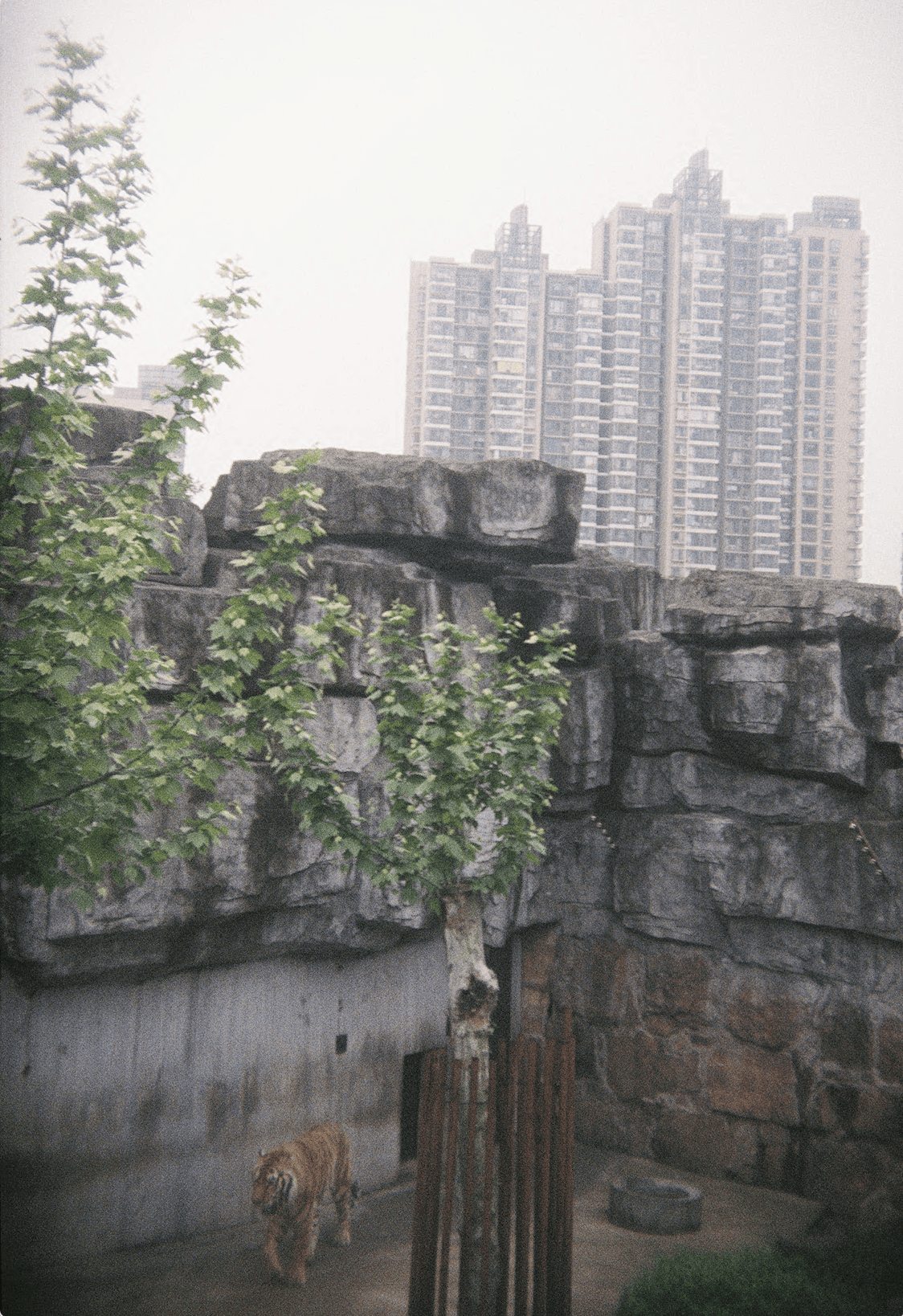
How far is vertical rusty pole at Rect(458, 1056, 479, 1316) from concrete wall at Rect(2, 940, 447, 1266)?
357cm

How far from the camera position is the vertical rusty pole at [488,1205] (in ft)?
20.1

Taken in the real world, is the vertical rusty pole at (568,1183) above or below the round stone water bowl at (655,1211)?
above

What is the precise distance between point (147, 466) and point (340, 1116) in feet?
22.5

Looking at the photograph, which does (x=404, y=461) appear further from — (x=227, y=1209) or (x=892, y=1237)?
(x=892, y=1237)

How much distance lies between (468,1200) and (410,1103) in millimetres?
5696

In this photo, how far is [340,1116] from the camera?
10.3m

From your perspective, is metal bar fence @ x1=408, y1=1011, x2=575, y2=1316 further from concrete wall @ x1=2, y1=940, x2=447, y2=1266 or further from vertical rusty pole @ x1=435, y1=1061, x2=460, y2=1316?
concrete wall @ x1=2, y1=940, x2=447, y2=1266

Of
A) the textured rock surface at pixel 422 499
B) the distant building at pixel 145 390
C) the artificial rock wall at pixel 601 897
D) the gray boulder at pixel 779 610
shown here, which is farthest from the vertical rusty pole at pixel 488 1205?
Answer: the distant building at pixel 145 390

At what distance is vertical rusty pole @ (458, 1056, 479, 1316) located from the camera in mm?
6152

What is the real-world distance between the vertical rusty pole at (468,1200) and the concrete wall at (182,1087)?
11.7ft

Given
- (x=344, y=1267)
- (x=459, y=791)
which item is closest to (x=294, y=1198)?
(x=344, y=1267)

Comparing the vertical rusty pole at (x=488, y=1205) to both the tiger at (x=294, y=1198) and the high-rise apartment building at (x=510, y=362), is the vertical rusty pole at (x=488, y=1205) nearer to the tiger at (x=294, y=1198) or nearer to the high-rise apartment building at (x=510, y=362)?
the tiger at (x=294, y=1198)

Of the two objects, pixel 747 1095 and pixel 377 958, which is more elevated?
pixel 377 958

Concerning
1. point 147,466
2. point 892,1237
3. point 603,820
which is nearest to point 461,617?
point 603,820
